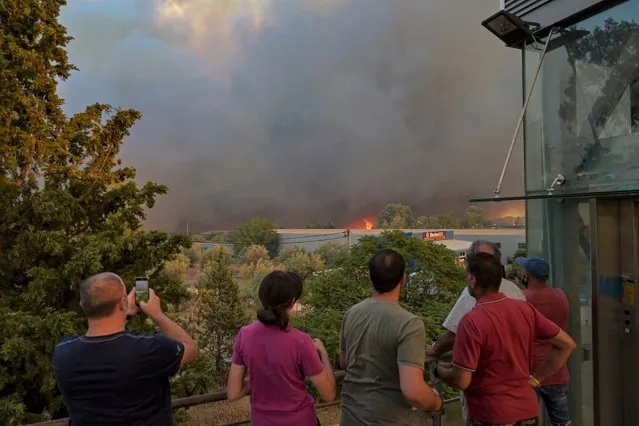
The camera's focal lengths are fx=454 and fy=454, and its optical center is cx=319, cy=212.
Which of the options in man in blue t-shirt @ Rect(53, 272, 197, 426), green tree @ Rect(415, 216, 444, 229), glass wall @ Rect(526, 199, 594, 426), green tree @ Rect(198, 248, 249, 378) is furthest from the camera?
green tree @ Rect(415, 216, 444, 229)

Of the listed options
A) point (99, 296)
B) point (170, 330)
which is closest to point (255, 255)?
point (170, 330)

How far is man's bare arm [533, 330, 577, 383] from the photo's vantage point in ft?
7.58

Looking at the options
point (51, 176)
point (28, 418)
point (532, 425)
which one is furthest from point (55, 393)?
point (532, 425)

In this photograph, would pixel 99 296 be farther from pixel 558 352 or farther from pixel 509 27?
pixel 509 27

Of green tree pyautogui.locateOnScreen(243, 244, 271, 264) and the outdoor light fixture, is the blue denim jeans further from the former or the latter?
green tree pyautogui.locateOnScreen(243, 244, 271, 264)

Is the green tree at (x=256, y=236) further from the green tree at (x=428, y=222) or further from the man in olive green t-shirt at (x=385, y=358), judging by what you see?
the man in olive green t-shirt at (x=385, y=358)

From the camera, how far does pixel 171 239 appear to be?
10781 mm

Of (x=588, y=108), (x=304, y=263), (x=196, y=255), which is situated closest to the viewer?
(x=588, y=108)

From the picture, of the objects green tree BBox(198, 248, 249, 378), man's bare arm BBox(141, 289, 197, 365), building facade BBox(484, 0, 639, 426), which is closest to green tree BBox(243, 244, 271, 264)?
green tree BBox(198, 248, 249, 378)

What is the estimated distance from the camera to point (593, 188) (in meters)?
3.91

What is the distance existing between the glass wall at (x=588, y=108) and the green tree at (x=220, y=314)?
22.1 metres

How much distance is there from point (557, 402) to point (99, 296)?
3.18m

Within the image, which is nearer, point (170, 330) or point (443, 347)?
point (170, 330)

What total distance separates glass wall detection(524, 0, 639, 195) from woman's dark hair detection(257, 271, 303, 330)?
3040mm
